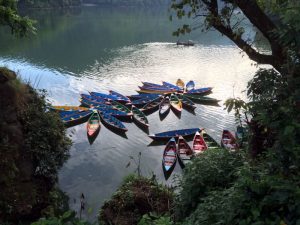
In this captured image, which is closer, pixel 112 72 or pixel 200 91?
pixel 200 91

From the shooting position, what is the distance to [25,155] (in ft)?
32.4

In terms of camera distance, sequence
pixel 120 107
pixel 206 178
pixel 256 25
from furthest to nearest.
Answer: pixel 120 107
pixel 206 178
pixel 256 25

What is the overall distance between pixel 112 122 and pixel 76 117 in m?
2.20

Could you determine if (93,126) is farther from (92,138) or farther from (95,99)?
(95,99)

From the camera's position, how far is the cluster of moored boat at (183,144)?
47.8 ft

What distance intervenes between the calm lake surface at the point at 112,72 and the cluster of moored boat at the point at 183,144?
0.49m

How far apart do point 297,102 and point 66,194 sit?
11076 millimetres

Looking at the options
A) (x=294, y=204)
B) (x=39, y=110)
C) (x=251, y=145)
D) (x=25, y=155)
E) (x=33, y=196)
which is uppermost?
(x=294, y=204)

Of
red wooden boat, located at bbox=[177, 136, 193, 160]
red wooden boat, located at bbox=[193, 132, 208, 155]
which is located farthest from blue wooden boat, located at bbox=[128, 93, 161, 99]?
red wooden boat, located at bbox=[177, 136, 193, 160]

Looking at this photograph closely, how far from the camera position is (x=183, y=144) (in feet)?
51.5

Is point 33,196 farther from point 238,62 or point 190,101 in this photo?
point 238,62

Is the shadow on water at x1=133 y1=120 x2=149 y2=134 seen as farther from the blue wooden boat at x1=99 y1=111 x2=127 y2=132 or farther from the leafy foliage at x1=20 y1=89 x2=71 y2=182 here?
the leafy foliage at x1=20 y1=89 x2=71 y2=182

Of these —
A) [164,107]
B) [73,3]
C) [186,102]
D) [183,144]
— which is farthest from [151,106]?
[73,3]

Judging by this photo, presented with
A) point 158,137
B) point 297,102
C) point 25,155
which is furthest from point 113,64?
point 297,102
